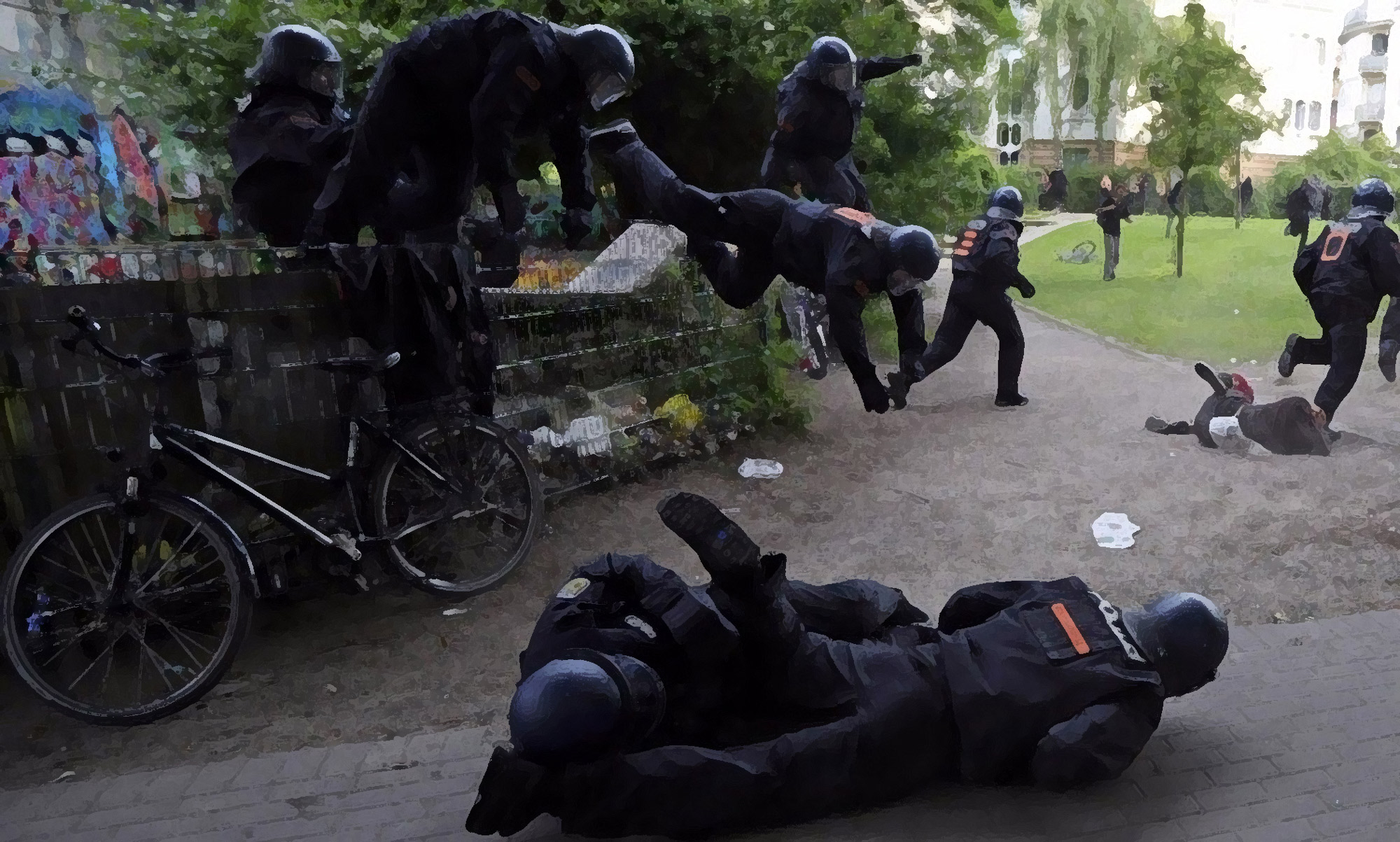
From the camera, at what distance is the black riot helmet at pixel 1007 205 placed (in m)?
3.92

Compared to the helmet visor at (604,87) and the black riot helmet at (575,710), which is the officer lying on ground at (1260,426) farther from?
the black riot helmet at (575,710)

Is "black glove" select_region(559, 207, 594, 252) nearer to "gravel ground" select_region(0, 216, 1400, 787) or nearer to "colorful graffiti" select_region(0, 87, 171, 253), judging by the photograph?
"gravel ground" select_region(0, 216, 1400, 787)

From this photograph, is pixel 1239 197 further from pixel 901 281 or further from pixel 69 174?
pixel 69 174

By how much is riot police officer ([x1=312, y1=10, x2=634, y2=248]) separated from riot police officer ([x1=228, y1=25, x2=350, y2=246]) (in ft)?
0.67

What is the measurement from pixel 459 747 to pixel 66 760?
1.09 meters

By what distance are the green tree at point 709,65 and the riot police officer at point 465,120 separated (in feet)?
3.89

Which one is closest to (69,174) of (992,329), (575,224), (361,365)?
(361,365)

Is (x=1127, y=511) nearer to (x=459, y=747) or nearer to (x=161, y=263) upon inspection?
(x=459, y=747)

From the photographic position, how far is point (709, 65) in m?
4.41

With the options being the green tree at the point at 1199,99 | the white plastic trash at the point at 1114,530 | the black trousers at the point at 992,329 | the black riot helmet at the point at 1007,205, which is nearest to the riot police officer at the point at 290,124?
the black trousers at the point at 992,329

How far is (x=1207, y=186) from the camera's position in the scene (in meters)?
3.92

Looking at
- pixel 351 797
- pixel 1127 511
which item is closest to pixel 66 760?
pixel 351 797

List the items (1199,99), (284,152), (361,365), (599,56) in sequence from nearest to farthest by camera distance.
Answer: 1. (599,56)
2. (361,365)
3. (284,152)
4. (1199,99)

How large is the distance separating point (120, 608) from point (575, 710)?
166 centimetres
